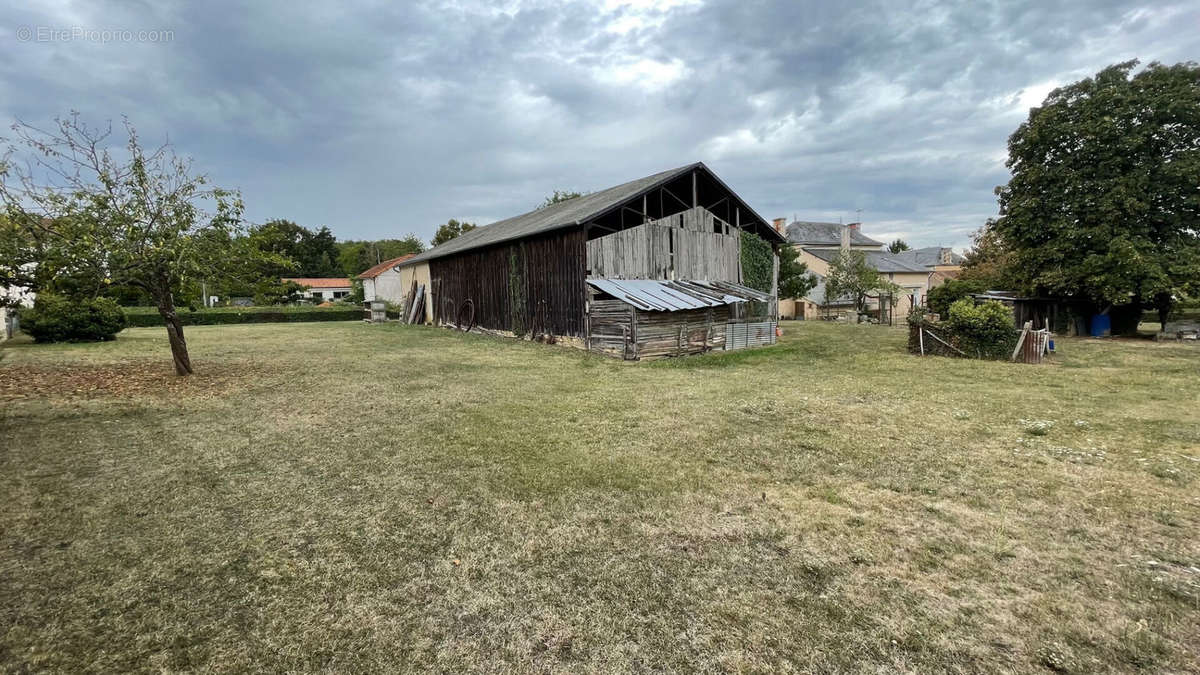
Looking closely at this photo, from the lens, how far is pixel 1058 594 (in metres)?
2.89

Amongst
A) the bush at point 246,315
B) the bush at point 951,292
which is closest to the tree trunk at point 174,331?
the bush at point 246,315

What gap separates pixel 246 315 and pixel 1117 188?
43586 mm

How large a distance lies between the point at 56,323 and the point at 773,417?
75.3 ft

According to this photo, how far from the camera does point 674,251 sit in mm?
17766

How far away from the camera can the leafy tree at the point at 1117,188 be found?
16656mm

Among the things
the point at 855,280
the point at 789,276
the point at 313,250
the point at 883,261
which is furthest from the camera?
the point at 313,250

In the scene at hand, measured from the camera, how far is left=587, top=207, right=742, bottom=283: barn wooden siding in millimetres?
16016

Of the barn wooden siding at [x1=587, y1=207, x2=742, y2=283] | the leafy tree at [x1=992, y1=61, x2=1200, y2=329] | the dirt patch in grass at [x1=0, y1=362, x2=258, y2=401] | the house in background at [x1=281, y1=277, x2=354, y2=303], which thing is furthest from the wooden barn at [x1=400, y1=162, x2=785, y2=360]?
the house in background at [x1=281, y1=277, x2=354, y2=303]

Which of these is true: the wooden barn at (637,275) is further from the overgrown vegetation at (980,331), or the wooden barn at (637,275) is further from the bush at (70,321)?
the bush at (70,321)

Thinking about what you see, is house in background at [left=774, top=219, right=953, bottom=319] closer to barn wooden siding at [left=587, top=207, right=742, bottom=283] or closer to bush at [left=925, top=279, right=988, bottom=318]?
bush at [left=925, top=279, right=988, bottom=318]

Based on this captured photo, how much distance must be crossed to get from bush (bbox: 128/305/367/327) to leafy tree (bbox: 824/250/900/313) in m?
32.8

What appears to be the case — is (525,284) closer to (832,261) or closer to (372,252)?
(832,261)

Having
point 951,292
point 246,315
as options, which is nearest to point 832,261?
point 951,292

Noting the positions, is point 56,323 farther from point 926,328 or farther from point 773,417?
point 926,328
